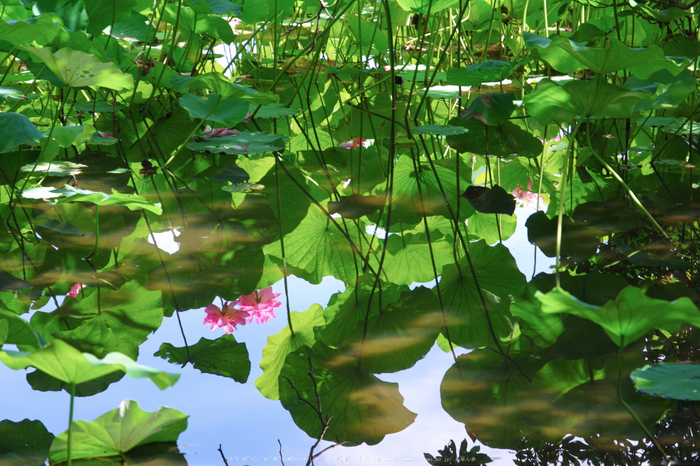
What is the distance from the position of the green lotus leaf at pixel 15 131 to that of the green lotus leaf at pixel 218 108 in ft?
0.70

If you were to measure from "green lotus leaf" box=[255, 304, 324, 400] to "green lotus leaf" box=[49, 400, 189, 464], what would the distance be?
0.36 ft

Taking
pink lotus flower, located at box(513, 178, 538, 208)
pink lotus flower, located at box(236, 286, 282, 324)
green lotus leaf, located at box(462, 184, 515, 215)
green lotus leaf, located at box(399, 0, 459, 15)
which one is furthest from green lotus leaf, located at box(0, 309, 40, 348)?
pink lotus flower, located at box(513, 178, 538, 208)

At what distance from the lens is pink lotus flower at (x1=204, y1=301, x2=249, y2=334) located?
59cm

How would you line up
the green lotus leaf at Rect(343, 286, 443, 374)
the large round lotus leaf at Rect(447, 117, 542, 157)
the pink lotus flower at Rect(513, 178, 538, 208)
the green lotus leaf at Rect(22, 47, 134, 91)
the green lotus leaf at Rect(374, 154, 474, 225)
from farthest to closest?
the pink lotus flower at Rect(513, 178, 538, 208) → the large round lotus leaf at Rect(447, 117, 542, 157) → the green lotus leaf at Rect(374, 154, 474, 225) → the green lotus leaf at Rect(22, 47, 134, 91) → the green lotus leaf at Rect(343, 286, 443, 374)

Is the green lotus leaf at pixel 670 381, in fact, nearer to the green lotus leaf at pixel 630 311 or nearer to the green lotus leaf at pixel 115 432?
the green lotus leaf at pixel 630 311

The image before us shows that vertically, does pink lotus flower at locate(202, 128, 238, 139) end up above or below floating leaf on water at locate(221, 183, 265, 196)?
above

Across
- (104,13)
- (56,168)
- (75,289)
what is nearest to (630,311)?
(75,289)

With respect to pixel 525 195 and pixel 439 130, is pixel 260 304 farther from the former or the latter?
pixel 525 195

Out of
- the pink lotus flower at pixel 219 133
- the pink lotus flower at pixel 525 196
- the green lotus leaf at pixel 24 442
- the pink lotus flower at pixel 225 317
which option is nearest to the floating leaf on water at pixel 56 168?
the pink lotus flower at pixel 219 133

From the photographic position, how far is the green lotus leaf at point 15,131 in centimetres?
72

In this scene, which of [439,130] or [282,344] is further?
[439,130]

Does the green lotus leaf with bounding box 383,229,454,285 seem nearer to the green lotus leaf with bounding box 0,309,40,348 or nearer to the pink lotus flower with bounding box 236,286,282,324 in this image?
the pink lotus flower with bounding box 236,286,282,324

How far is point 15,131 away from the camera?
28.9 inches

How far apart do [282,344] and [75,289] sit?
29 cm
